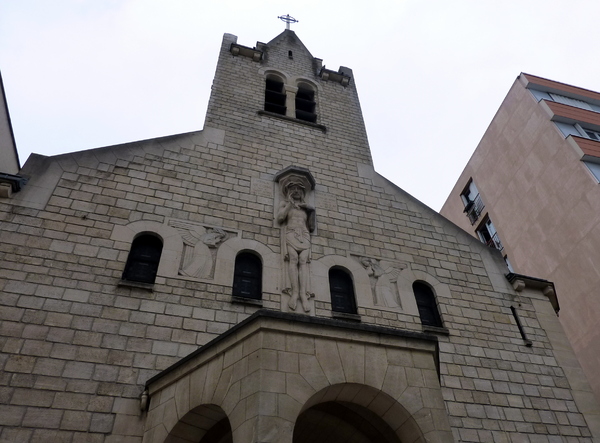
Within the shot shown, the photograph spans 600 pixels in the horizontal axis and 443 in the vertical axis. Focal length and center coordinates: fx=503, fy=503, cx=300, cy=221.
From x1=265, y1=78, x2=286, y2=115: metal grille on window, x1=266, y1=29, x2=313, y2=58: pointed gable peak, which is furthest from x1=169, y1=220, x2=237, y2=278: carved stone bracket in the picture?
x1=266, y1=29, x2=313, y2=58: pointed gable peak

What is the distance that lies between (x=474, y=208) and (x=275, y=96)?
53.6 ft

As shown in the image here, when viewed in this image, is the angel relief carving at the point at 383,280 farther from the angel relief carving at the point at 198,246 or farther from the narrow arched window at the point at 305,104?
the narrow arched window at the point at 305,104

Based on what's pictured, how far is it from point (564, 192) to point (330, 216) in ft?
42.8

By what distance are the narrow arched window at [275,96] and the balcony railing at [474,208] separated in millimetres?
15048

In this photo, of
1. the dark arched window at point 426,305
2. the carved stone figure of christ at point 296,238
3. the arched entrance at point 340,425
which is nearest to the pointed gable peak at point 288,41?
the carved stone figure of christ at point 296,238

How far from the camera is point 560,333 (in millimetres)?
10555

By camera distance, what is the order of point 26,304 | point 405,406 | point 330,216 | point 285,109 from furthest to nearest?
point 285,109 < point 330,216 < point 26,304 < point 405,406

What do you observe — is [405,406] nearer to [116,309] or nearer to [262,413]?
[262,413]

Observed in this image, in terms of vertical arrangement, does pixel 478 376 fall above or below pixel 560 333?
below

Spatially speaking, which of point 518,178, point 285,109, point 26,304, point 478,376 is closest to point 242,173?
point 285,109

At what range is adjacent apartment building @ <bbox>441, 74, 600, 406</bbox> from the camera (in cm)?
1811

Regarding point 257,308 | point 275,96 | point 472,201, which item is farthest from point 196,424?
point 472,201

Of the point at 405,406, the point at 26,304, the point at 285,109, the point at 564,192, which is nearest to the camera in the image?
the point at 405,406

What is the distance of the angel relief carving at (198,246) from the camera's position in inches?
357
